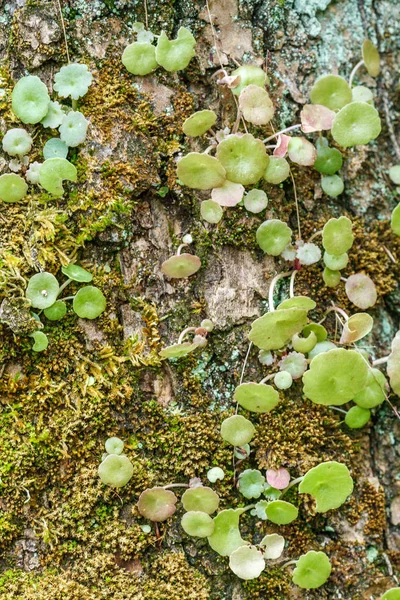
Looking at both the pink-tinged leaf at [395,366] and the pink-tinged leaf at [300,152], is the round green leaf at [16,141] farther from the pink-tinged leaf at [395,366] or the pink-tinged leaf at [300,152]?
the pink-tinged leaf at [395,366]

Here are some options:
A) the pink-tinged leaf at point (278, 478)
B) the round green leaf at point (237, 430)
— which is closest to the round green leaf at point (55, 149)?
the round green leaf at point (237, 430)

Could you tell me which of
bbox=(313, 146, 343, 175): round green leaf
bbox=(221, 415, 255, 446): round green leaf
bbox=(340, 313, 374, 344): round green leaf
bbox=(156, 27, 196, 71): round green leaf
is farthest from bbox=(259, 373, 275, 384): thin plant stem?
bbox=(156, 27, 196, 71): round green leaf

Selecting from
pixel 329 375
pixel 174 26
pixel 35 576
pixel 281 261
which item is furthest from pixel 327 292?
pixel 35 576

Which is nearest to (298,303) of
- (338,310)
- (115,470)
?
(338,310)

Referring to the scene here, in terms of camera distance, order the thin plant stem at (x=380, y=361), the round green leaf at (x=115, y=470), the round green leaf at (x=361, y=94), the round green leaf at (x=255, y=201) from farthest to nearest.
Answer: the round green leaf at (x=361, y=94)
the thin plant stem at (x=380, y=361)
the round green leaf at (x=255, y=201)
the round green leaf at (x=115, y=470)

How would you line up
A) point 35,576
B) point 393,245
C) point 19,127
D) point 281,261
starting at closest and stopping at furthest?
point 35,576 < point 19,127 < point 281,261 < point 393,245

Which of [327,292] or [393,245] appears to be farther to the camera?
[393,245]

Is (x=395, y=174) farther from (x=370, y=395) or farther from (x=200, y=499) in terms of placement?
(x=200, y=499)

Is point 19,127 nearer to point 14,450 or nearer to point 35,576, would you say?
point 14,450
